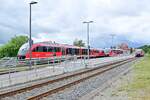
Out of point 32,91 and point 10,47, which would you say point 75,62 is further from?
point 10,47

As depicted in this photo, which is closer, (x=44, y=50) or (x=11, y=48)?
(x=44, y=50)

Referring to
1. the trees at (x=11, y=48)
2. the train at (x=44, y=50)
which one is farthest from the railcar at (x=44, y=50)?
the trees at (x=11, y=48)

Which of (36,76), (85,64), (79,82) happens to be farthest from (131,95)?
(85,64)

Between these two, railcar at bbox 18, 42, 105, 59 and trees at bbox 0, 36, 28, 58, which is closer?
railcar at bbox 18, 42, 105, 59

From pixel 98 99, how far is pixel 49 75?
1437 cm

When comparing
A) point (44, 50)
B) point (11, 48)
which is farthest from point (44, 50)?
point (11, 48)

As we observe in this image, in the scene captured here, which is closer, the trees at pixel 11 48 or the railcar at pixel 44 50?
the railcar at pixel 44 50

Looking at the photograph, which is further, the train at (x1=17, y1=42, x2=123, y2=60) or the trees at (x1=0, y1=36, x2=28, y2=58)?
the trees at (x1=0, y1=36, x2=28, y2=58)

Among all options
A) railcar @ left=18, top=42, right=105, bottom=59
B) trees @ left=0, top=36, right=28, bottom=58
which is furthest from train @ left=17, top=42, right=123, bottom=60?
trees @ left=0, top=36, right=28, bottom=58

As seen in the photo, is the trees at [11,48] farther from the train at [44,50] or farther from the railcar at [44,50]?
the railcar at [44,50]

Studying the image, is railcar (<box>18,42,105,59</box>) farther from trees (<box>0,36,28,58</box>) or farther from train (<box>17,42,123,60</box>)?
trees (<box>0,36,28,58</box>)

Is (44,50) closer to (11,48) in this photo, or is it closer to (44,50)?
(44,50)

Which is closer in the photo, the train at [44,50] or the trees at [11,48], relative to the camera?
the train at [44,50]

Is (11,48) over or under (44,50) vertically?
over
